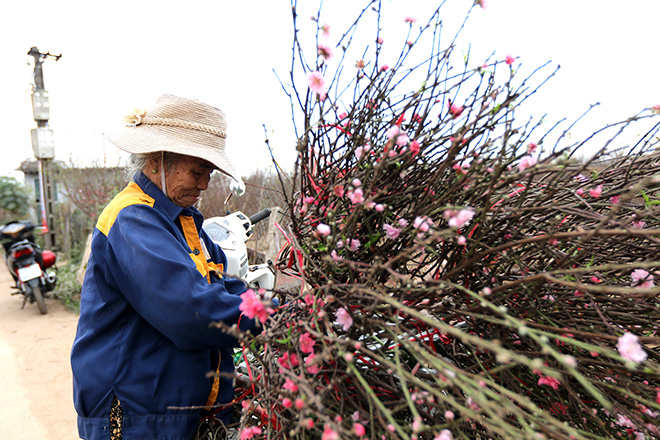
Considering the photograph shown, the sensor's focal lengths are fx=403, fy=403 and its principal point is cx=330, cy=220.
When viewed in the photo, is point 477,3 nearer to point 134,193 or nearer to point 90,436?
point 134,193

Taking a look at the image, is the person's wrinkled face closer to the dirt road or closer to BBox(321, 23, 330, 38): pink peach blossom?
BBox(321, 23, 330, 38): pink peach blossom

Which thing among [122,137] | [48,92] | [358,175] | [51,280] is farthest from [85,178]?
[358,175]

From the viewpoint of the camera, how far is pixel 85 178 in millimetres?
11383

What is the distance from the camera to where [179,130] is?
1623 mm

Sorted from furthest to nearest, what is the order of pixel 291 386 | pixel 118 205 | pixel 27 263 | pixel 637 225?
pixel 27 263 → pixel 118 205 → pixel 637 225 → pixel 291 386

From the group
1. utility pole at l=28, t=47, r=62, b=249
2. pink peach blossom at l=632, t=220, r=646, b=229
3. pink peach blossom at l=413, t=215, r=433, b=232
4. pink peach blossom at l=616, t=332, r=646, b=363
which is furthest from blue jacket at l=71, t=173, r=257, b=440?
utility pole at l=28, t=47, r=62, b=249

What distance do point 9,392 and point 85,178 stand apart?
861 centimetres

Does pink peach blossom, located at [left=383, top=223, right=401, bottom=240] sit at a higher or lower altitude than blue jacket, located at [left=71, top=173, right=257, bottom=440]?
higher

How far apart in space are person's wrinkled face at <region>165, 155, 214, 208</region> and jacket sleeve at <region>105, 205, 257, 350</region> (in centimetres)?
28

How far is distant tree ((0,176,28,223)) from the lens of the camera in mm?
13508

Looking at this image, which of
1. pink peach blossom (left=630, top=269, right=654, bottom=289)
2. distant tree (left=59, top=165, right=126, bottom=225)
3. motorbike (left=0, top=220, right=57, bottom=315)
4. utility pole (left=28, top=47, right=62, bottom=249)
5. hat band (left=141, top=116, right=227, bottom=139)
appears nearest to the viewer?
pink peach blossom (left=630, top=269, right=654, bottom=289)

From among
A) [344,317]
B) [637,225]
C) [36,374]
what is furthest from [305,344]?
[36,374]

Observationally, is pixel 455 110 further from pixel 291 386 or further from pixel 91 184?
pixel 91 184

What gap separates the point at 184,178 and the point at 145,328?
0.59 m
